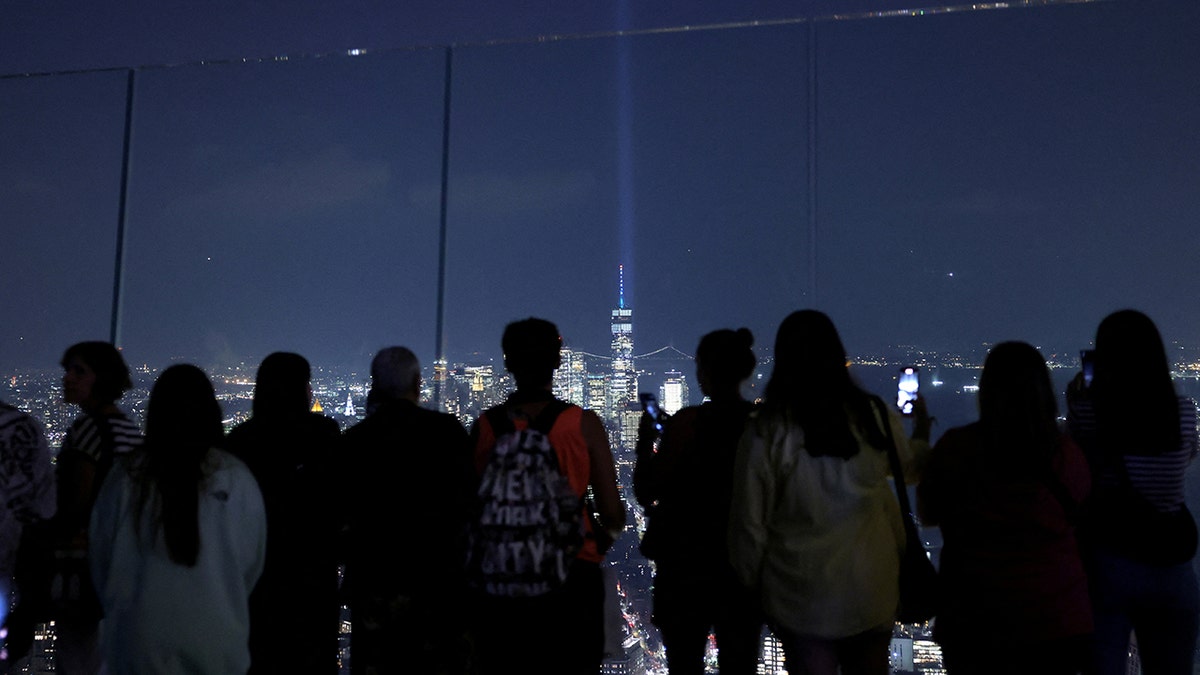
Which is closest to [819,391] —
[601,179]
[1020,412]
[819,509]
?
[819,509]

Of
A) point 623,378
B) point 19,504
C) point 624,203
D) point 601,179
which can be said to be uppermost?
point 601,179

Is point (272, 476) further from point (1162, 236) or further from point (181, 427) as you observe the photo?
point (1162, 236)

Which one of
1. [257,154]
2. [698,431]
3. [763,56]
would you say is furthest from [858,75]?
[257,154]

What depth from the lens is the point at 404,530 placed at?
9.14ft

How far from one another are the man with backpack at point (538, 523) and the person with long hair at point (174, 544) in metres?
0.67

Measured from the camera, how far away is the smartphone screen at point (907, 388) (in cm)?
309

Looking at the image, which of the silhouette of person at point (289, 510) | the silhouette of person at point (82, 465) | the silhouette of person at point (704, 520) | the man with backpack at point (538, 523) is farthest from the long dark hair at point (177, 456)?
the silhouette of person at point (704, 520)

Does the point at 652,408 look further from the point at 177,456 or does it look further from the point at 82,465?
the point at 82,465

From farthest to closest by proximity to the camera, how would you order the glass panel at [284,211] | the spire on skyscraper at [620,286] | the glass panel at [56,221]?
the glass panel at [56,221] < the glass panel at [284,211] < the spire on skyscraper at [620,286]

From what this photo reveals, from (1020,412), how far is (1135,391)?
53 cm

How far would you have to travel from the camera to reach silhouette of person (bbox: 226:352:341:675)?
2.81 m

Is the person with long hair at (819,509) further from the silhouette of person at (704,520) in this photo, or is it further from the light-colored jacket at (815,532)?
the silhouette of person at (704,520)

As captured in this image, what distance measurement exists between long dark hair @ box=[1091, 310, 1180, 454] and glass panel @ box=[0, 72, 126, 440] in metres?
5.33

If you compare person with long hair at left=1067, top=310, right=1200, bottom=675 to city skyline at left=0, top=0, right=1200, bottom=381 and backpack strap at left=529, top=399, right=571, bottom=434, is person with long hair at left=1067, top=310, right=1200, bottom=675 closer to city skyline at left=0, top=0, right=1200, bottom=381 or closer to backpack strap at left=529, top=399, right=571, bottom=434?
backpack strap at left=529, top=399, right=571, bottom=434
